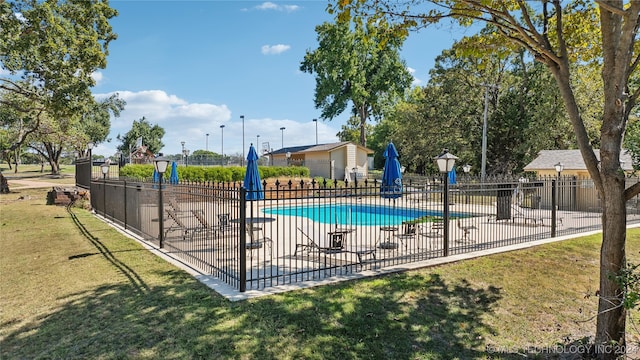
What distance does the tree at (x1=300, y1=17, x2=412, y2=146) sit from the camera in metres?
42.1

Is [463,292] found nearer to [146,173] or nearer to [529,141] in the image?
[146,173]

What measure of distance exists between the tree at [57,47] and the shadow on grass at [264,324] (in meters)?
14.6

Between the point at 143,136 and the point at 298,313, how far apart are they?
3236 inches

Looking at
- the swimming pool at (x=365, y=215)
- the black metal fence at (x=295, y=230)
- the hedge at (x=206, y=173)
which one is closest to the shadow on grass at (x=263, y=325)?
the black metal fence at (x=295, y=230)

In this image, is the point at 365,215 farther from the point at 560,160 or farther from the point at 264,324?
the point at 560,160

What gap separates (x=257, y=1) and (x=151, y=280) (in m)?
10.6

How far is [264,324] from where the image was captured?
4848 millimetres

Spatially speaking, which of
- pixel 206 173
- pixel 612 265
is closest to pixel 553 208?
pixel 612 265

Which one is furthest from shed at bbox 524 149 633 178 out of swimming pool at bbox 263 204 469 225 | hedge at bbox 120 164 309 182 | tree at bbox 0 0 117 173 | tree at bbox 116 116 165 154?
tree at bbox 116 116 165 154

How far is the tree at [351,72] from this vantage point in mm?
42094

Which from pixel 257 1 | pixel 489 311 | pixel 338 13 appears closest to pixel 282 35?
pixel 257 1

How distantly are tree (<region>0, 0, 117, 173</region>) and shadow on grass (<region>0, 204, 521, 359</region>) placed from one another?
1465cm

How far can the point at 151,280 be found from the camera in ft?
21.7

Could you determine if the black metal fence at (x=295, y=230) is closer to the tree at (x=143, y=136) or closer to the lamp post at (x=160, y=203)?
the lamp post at (x=160, y=203)
